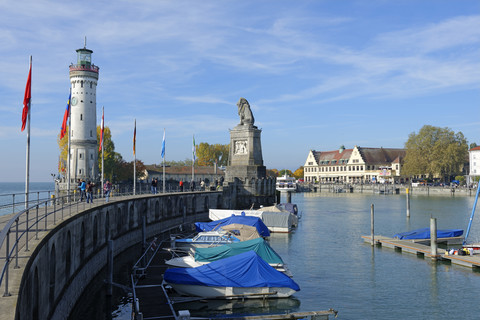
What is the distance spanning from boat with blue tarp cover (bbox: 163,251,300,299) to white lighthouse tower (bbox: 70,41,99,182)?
63.2 m

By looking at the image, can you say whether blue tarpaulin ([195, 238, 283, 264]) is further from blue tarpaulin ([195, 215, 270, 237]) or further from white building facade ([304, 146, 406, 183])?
white building facade ([304, 146, 406, 183])

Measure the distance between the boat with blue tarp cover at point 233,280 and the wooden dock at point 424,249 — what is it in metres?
15.8

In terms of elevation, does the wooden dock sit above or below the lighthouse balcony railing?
below

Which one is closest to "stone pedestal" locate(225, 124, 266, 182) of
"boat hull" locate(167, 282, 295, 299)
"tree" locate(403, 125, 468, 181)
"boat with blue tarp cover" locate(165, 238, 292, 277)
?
"boat with blue tarp cover" locate(165, 238, 292, 277)

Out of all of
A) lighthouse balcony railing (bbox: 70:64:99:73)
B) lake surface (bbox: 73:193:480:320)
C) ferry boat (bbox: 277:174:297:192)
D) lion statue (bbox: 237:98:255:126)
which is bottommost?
lake surface (bbox: 73:193:480:320)

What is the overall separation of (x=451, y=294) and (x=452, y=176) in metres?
165

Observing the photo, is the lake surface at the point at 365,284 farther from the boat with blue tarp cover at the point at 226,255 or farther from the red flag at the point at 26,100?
Result: the red flag at the point at 26,100

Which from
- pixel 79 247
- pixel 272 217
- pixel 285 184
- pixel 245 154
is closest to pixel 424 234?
pixel 272 217

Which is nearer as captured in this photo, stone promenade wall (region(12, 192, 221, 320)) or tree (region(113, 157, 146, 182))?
stone promenade wall (region(12, 192, 221, 320))

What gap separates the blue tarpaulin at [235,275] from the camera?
84.2ft

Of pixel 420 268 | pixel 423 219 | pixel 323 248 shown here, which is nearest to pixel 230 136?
pixel 423 219

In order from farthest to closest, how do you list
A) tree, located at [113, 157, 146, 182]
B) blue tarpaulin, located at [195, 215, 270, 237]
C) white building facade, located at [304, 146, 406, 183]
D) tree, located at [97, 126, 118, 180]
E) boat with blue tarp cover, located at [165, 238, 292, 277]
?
white building facade, located at [304, 146, 406, 183]
tree, located at [113, 157, 146, 182]
tree, located at [97, 126, 118, 180]
blue tarpaulin, located at [195, 215, 270, 237]
boat with blue tarp cover, located at [165, 238, 292, 277]

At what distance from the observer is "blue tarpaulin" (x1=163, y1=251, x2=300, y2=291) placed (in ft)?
84.2

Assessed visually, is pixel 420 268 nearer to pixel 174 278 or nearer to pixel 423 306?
pixel 423 306
